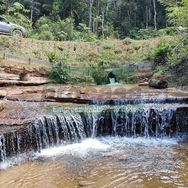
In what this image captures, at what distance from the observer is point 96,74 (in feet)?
67.3

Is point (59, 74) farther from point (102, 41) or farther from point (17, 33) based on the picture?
point (102, 41)

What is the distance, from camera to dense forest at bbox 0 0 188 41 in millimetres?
29234

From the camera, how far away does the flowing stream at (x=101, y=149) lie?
720 cm

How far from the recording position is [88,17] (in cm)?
3772

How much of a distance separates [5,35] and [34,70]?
396 centimetres

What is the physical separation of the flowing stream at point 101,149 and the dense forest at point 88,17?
55.4 feet

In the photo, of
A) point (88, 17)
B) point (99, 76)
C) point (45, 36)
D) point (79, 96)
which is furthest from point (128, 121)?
point (88, 17)

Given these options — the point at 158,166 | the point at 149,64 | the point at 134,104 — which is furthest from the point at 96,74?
the point at 158,166

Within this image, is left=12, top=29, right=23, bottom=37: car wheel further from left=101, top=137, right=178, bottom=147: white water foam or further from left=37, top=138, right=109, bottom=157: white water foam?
left=37, top=138, right=109, bottom=157: white water foam

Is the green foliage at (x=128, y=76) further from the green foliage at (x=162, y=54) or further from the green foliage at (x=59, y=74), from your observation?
the green foliage at (x=59, y=74)

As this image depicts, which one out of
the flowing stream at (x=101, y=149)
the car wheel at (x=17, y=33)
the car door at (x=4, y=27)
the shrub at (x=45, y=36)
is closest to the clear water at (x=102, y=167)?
the flowing stream at (x=101, y=149)

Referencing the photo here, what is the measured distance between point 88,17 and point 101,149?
2989 cm

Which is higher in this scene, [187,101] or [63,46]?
[63,46]

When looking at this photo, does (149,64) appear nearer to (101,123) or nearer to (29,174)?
(101,123)
